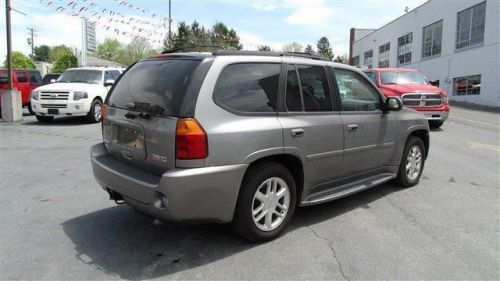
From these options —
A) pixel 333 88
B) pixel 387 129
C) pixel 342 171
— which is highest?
pixel 333 88

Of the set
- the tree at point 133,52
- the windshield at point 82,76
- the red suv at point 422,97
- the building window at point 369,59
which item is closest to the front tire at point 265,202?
the red suv at point 422,97

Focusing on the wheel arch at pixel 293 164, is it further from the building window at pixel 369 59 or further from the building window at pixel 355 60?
the building window at pixel 355 60

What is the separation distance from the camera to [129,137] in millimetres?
4129

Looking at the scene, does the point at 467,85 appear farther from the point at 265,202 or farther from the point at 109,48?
the point at 109,48

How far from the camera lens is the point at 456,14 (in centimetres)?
3022

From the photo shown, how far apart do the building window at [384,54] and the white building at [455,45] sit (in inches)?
63.0

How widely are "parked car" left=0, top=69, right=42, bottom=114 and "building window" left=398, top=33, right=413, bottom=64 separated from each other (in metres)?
31.9

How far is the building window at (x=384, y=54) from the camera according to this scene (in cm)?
4613

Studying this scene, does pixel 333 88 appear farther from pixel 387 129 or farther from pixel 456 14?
pixel 456 14

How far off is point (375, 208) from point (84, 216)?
3.32 metres

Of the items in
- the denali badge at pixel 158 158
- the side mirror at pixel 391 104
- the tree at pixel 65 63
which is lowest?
the denali badge at pixel 158 158

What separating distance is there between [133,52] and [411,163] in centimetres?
8291

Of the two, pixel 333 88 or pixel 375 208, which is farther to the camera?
pixel 375 208

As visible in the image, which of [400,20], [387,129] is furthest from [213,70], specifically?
[400,20]
